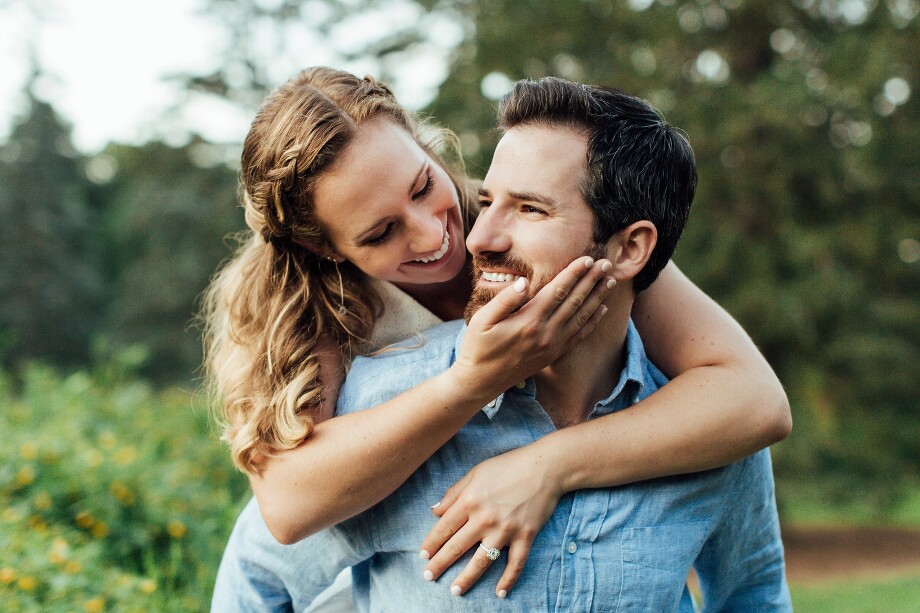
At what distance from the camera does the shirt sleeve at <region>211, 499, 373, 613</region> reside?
2230mm

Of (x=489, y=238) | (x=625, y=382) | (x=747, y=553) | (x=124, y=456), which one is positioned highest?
(x=124, y=456)

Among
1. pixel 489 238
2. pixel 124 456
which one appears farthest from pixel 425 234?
pixel 124 456

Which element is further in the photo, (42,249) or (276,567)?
(42,249)

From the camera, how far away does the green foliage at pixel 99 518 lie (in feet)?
9.13

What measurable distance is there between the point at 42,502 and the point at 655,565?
2.60 m

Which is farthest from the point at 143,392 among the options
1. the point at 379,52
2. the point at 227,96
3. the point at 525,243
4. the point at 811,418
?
the point at 227,96

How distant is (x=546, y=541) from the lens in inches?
81.4

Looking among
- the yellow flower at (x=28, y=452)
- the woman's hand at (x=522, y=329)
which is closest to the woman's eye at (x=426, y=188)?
the woman's hand at (x=522, y=329)

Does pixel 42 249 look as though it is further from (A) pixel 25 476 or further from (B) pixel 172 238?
(A) pixel 25 476

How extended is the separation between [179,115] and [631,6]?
1472 centimetres

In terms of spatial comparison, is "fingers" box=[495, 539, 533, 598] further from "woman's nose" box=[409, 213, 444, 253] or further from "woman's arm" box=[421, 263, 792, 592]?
"woman's nose" box=[409, 213, 444, 253]

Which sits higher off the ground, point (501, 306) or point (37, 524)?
point (37, 524)

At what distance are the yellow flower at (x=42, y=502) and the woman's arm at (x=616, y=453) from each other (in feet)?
7.09

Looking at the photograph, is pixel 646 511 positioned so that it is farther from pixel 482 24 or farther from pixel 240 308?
pixel 482 24
